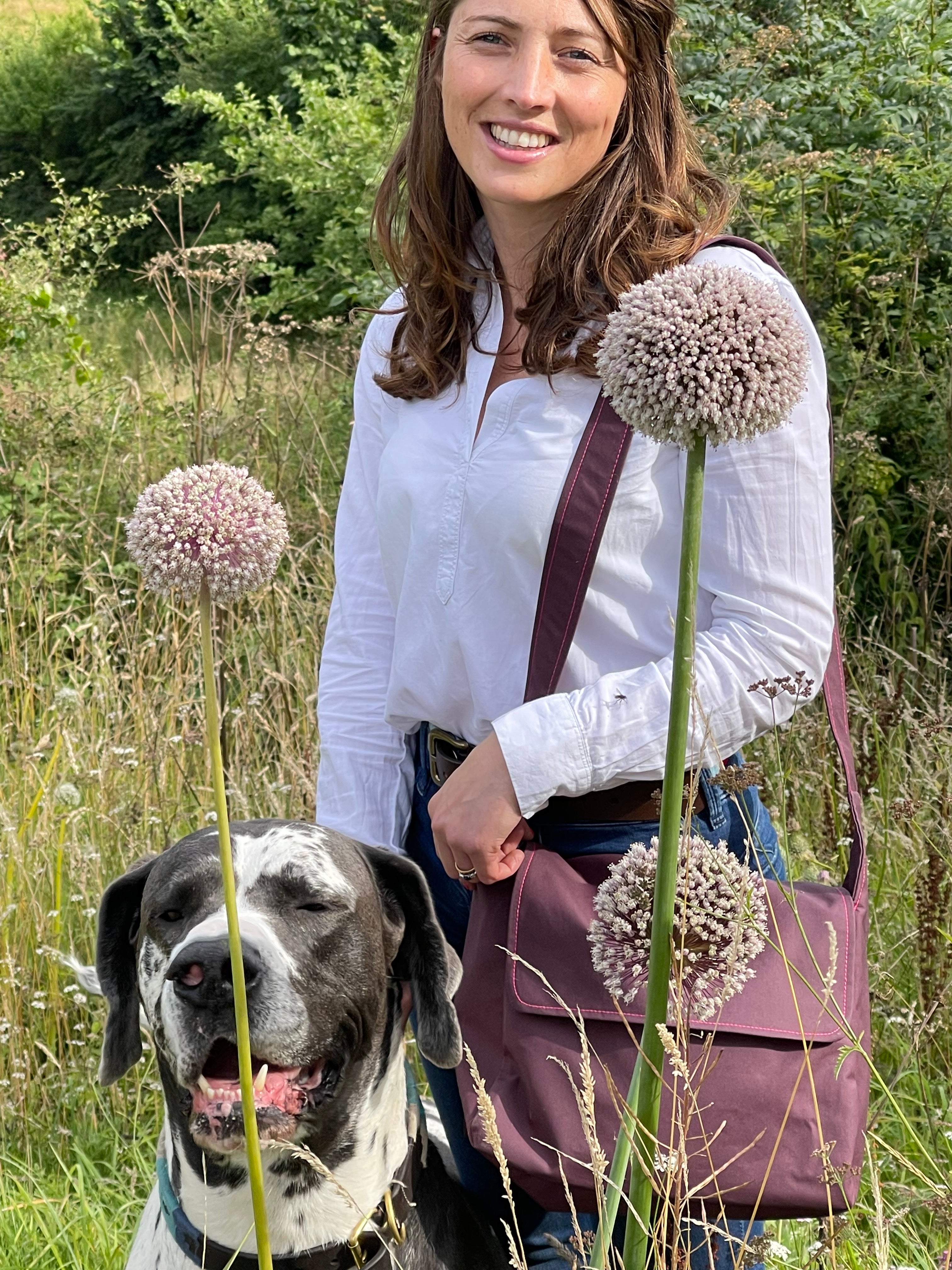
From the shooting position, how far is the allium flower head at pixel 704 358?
987 mm

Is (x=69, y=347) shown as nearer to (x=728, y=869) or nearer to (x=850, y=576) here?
(x=850, y=576)

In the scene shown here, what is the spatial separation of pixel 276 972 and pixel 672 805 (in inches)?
41.0

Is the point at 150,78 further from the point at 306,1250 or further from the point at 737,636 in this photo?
the point at 306,1250

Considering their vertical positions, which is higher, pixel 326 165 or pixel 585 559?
pixel 585 559

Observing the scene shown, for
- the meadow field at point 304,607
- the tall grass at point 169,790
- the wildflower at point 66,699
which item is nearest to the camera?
the tall grass at point 169,790

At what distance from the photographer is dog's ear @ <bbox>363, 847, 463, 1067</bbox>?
6.54 ft

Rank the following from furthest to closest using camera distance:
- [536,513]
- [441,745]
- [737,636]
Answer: [441,745] < [536,513] < [737,636]

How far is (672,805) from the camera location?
0.92m

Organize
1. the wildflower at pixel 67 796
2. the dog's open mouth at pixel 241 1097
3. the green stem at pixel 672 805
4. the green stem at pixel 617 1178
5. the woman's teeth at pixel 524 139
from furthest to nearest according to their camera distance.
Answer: the wildflower at pixel 67 796 → the woman's teeth at pixel 524 139 → the dog's open mouth at pixel 241 1097 → the green stem at pixel 617 1178 → the green stem at pixel 672 805

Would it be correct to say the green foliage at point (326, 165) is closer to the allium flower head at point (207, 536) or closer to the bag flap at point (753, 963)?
the bag flap at point (753, 963)

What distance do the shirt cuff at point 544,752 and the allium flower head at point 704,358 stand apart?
81 centimetres

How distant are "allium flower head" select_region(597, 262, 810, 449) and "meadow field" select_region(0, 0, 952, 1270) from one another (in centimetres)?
74

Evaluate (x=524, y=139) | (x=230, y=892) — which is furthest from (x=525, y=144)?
(x=230, y=892)

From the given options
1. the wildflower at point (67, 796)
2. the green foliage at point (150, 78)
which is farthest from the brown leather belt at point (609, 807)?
the green foliage at point (150, 78)
